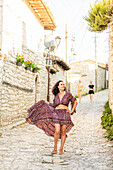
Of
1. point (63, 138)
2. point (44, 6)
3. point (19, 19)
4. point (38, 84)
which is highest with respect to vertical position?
point (44, 6)

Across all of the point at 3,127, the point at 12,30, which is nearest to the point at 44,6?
the point at 12,30

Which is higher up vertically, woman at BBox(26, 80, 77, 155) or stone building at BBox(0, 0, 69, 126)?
stone building at BBox(0, 0, 69, 126)

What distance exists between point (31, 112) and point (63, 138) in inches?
35.1

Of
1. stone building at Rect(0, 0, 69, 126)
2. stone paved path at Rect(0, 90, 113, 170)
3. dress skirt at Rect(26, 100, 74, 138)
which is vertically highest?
stone building at Rect(0, 0, 69, 126)

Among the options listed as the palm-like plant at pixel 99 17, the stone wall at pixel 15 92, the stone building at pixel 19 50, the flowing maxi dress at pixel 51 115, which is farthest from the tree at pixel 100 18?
the flowing maxi dress at pixel 51 115

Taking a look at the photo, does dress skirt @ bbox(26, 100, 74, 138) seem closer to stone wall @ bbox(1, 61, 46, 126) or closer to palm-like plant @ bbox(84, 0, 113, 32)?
stone wall @ bbox(1, 61, 46, 126)

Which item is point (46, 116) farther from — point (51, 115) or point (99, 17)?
point (99, 17)

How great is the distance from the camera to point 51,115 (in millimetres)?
5328

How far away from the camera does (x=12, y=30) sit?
970 cm

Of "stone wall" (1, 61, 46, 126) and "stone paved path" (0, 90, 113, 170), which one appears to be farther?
"stone wall" (1, 61, 46, 126)

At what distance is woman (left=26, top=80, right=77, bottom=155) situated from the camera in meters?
5.16

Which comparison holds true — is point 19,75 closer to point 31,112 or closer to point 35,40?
point 35,40

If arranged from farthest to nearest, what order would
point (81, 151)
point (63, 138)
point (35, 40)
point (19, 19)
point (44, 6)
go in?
point (35, 40)
point (44, 6)
point (19, 19)
point (81, 151)
point (63, 138)

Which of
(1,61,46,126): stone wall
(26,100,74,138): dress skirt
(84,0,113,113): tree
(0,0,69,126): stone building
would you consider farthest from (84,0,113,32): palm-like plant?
(26,100,74,138): dress skirt
